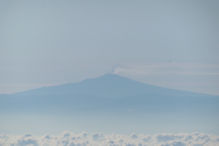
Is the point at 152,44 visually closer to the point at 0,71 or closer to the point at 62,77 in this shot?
the point at 62,77

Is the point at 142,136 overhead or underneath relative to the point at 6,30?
underneath

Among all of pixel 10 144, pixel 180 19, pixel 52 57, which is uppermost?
pixel 180 19

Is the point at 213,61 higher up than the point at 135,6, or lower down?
lower down

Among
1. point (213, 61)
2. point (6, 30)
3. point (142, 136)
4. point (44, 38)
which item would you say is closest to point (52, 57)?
point (44, 38)

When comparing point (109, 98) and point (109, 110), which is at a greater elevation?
point (109, 98)

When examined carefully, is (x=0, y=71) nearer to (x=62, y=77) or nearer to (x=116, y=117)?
(x=62, y=77)

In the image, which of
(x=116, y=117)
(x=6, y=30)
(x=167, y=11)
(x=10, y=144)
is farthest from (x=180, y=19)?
(x=10, y=144)
